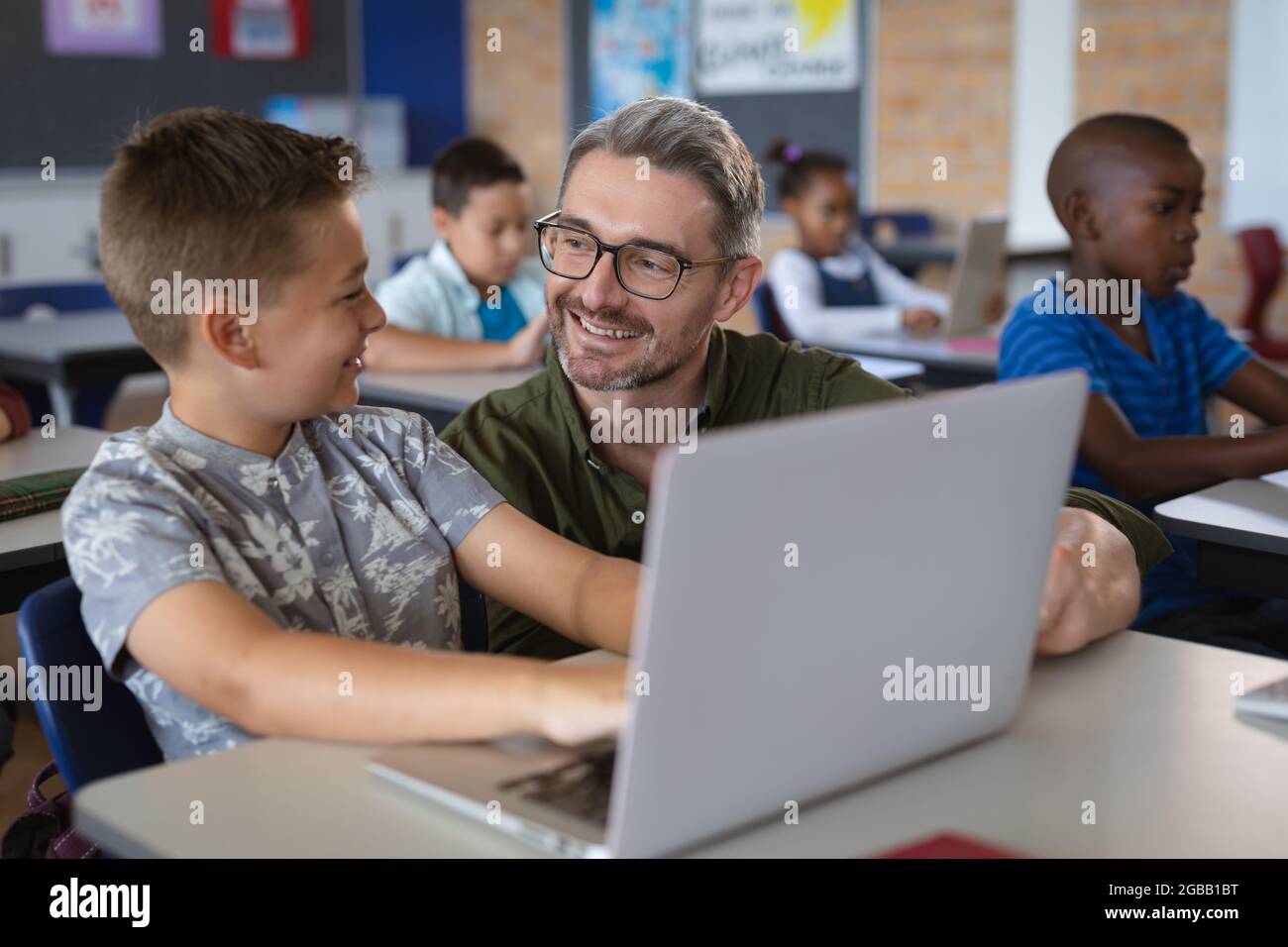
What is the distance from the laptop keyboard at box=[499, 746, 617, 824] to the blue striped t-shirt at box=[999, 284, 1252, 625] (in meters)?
1.30

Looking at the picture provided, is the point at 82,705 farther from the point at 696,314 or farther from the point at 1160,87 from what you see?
the point at 1160,87

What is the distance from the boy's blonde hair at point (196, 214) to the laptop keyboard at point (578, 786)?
516 millimetres

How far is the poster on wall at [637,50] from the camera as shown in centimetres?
775

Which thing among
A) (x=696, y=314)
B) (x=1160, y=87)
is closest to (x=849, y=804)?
(x=696, y=314)

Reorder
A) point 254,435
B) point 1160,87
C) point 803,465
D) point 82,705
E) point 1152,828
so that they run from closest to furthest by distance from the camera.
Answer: point 803,465
point 1152,828
point 82,705
point 254,435
point 1160,87

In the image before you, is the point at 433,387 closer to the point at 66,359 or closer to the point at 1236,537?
the point at 66,359

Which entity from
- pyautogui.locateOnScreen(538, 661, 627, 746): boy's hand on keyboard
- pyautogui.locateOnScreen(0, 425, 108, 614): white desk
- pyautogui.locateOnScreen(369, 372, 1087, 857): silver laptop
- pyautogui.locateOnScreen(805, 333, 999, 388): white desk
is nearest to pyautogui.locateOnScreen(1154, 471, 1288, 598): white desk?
pyautogui.locateOnScreen(369, 372, 1087, 857): silver laptop

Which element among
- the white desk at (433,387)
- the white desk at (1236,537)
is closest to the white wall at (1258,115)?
the white desk at (433,387)

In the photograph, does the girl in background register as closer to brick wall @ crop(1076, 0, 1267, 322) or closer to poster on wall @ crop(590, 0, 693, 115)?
brick wall @ crop(1076, 0, 1267, 322)

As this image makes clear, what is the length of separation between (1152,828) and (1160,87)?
580cm

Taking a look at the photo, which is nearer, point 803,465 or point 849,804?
point 803,465

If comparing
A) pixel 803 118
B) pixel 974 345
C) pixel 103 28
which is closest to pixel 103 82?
pixel 103 28
